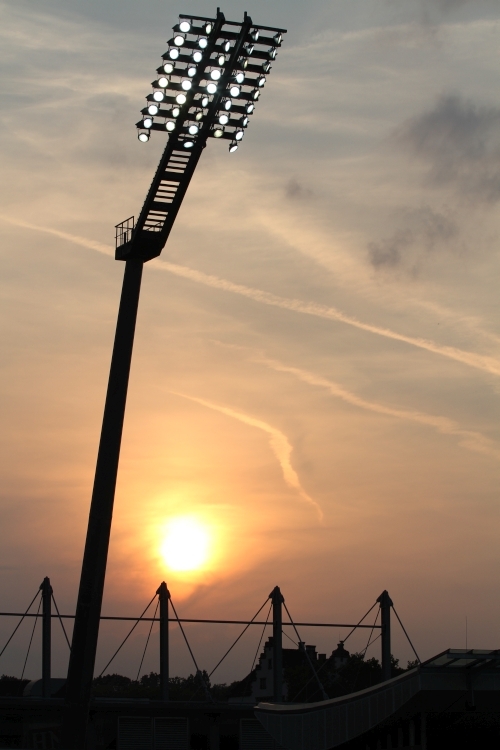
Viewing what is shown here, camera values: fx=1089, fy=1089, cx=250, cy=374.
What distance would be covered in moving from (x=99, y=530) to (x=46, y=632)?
11679 mm

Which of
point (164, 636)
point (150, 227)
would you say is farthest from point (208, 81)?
point (164, 636)

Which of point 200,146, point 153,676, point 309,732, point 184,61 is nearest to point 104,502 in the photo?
point 309,732

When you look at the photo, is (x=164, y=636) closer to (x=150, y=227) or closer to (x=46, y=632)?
(x=46, y=632)

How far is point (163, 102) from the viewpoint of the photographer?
1491 inches

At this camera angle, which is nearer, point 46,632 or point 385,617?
point 46,632

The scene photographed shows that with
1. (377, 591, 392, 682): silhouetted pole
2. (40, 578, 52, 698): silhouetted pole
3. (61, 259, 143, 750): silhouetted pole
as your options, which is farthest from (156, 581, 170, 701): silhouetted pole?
(61, 259, 143, 750): silhouetted pole

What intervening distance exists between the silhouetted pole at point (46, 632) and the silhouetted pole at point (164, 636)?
5.11 meters

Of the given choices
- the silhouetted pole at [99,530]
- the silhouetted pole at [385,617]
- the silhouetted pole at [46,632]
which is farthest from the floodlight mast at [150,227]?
the silhouetted pole at [385,617]

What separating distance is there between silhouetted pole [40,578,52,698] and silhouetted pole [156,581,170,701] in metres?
5.11

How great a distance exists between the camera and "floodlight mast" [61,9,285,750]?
37438 mm

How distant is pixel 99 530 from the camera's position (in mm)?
39969

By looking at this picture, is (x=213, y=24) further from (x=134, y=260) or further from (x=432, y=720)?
(x=432, y=720)

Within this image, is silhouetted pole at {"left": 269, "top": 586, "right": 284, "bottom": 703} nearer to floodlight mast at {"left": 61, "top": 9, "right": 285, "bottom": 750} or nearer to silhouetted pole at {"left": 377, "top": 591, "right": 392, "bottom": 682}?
silhouetted pole at {"left": 377, "top": 591, "right": 392, "bottom": 682}

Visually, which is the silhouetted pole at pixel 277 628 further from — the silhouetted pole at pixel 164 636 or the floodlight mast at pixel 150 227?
the floodlight mast at pixel 150 227
